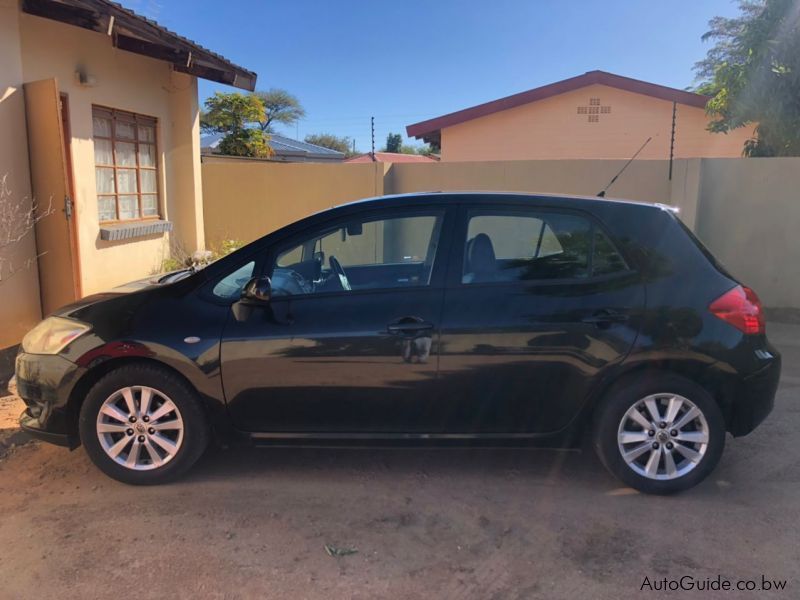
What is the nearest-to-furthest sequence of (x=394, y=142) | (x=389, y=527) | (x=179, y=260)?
(x=389, y=527) < (x=179, y=260) < (x=394, y=142)

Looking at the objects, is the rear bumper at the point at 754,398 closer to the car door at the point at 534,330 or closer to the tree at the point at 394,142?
the car door at the point at 534,330

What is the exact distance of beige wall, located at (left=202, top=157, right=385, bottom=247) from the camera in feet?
32.8

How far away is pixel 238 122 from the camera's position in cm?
2148

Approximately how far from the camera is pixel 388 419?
3.58m

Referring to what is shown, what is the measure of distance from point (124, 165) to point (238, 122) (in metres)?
14.2

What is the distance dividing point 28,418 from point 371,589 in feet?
7.49

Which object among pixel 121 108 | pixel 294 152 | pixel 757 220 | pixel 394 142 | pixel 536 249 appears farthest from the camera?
pixel 394 142

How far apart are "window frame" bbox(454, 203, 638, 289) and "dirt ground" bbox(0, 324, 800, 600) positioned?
115 cm

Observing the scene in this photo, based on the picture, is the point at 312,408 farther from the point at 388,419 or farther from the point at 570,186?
the point at 570,186

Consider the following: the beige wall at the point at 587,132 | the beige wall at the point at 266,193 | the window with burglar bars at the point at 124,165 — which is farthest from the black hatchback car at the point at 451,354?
the beige wall at the point at 587,132

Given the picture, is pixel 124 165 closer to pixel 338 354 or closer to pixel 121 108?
pixel 121 108

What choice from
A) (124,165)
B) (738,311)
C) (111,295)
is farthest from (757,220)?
(124,165)

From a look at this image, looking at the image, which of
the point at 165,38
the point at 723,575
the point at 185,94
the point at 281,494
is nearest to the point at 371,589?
the point at 281,494

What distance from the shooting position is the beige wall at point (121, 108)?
6570mm
